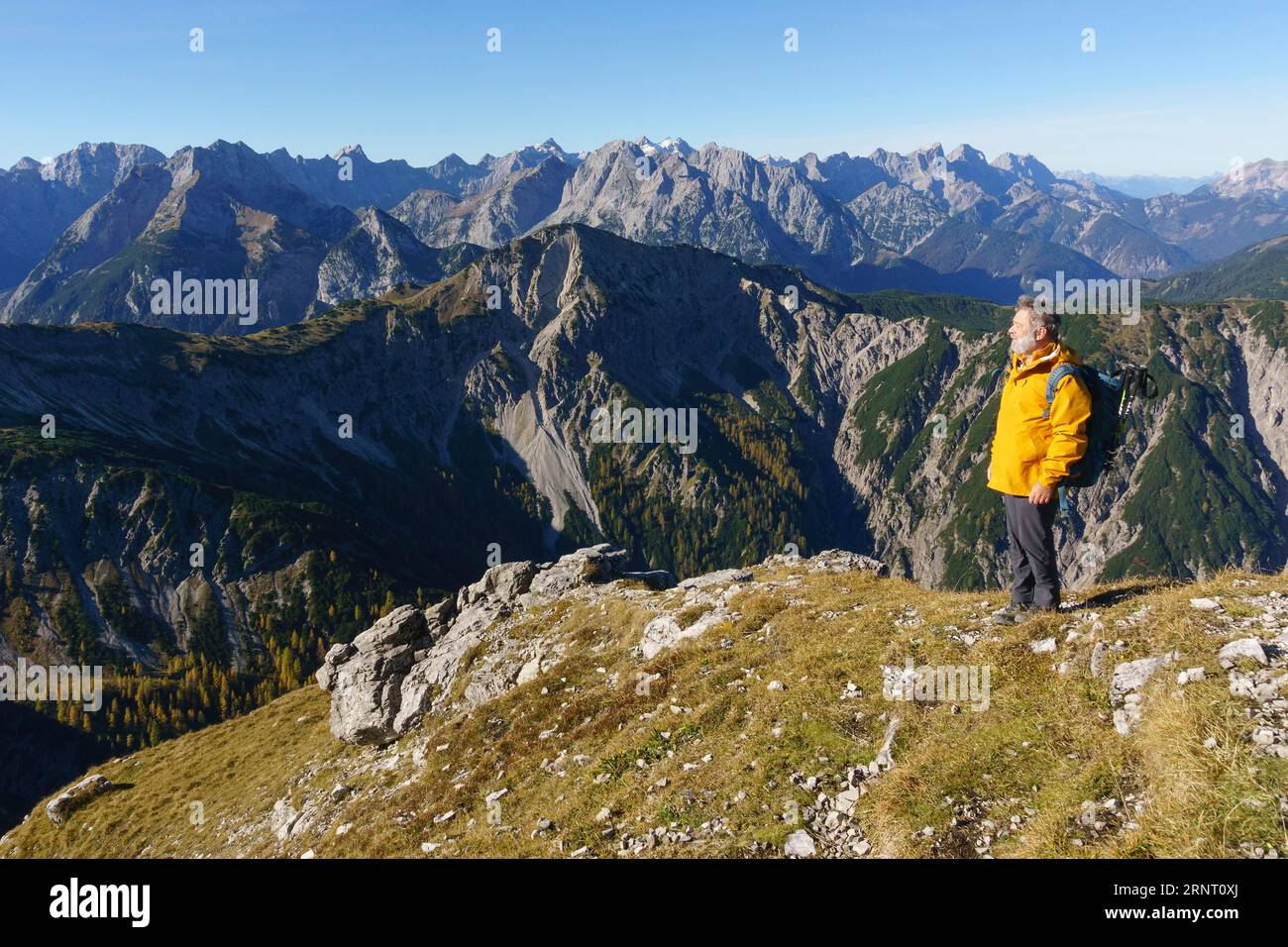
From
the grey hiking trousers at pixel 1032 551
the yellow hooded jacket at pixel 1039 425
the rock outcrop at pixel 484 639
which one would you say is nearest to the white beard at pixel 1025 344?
the yellow hooded jacket at pixel 1039 425

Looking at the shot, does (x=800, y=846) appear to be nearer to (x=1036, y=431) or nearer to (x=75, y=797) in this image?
(x=1036, y=431)

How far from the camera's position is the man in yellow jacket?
1237 centimetres

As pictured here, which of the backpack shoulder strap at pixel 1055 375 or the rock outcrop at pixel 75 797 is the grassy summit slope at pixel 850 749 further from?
the rock outcrop at pixel 75 797

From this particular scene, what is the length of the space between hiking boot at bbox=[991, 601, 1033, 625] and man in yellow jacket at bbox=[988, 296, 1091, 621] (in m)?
1.28

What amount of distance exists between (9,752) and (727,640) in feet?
590

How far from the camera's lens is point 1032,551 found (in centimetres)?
1408

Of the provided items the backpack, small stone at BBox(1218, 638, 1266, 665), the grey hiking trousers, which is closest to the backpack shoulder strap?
the backpack

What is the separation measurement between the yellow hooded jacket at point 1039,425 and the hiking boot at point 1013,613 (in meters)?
3.41

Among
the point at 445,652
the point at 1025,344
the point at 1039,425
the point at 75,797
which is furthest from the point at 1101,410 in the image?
the point at 75,797

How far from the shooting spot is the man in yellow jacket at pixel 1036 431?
12.4 meters

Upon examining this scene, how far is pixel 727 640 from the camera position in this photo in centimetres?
2231
